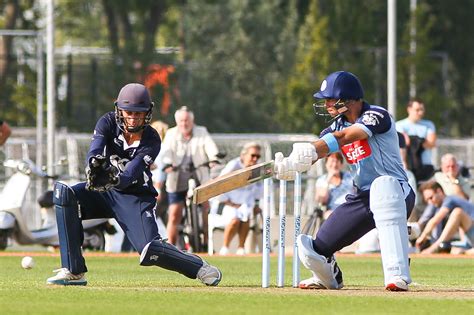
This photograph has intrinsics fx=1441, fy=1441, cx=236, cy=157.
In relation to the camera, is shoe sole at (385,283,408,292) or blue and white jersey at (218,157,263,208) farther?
blue and white jersey at (218,157,263,208)

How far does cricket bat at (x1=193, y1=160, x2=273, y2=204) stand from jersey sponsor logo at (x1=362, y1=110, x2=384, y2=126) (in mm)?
875

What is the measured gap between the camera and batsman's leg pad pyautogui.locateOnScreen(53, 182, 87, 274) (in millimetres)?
12445

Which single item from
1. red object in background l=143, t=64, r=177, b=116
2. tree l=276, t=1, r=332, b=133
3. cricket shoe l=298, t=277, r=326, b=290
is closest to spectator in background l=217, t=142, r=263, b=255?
cricket shoe l=298, t=277, r=326, b=290

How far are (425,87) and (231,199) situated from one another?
2298 centimetres

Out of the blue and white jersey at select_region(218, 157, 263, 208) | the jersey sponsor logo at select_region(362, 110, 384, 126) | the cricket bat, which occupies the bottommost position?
the blue and white jersey at select_region(218, 157, 263, 208)

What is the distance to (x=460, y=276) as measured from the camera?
15.7 meters

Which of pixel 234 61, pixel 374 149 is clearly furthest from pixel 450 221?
pixel 234 61

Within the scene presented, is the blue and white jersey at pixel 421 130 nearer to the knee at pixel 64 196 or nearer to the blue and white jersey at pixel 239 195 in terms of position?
the blue and white jersey at pixel 239 195

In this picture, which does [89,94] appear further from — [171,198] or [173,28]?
[173,28]

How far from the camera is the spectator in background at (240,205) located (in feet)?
71.1

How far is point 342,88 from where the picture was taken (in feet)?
40.3

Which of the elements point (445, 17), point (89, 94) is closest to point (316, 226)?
point (89, 94)

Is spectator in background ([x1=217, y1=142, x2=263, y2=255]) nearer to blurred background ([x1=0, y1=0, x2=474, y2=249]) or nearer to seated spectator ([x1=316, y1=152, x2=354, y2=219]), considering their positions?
seated spectator ([x1=316, y1=152, x2=354, y2=219])

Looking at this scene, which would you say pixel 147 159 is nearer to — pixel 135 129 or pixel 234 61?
pixel 135 129
